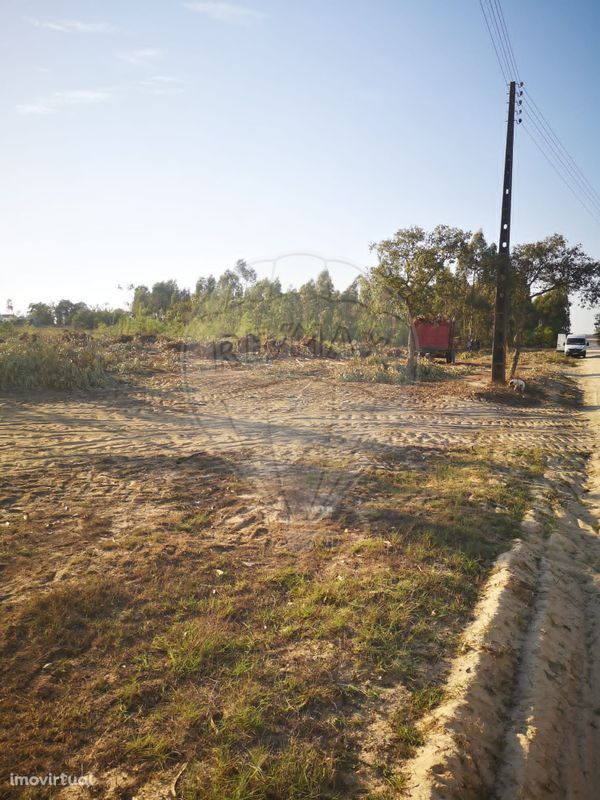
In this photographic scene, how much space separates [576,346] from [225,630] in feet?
132

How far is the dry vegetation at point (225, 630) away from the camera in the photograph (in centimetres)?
234

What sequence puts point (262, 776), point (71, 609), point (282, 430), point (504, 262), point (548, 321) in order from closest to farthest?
point (262, 776), point (71, 609), point (282, 430), point (504, 262), point (548, 321)

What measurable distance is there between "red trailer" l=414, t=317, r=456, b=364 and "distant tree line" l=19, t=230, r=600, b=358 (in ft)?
3.57

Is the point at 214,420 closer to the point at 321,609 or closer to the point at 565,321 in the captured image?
the point at 321,609

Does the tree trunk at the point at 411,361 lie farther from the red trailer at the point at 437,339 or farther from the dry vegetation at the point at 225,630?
the dry vegetation at the point at 225,630

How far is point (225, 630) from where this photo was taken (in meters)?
3.22

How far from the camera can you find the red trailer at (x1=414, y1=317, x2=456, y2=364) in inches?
1027

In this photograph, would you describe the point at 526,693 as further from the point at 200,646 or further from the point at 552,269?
the point at 552,269

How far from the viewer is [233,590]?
12.1 ft

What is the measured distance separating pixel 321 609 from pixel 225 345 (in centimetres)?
1991

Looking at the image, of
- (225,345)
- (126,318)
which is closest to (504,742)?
(225,345)

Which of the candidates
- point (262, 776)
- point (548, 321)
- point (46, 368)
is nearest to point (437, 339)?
point (46, 368)

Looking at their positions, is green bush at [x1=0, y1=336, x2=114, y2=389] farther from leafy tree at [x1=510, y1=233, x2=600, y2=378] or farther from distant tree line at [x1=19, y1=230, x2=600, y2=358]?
leafy tree at [x1=510, y1=233, x2=600, y2=378]

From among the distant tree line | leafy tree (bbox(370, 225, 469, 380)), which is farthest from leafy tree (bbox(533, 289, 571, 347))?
leafy tree (bbox(370, 225, 469, 380))
